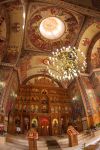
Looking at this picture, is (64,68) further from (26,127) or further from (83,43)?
(26,127)

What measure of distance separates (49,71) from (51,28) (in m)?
3.36

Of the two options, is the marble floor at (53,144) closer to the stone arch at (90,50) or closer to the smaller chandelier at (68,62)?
the smaller chandelier at (68,62)

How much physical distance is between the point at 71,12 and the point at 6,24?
4.20 metres

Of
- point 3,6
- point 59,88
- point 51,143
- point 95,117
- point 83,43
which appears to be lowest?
point 51,143

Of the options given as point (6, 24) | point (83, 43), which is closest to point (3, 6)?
point (6, 24)

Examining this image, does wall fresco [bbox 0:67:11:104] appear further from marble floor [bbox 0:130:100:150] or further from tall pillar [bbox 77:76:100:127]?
tall pillar [bbox 77:76:100:127]

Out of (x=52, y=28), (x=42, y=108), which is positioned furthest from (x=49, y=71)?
(x=42, y=108)

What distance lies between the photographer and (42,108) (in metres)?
19.8

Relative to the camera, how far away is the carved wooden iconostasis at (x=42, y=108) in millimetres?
18906

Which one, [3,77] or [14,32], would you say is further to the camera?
[3,77]

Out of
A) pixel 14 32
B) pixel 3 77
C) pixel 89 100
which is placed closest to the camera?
pixel 14 32

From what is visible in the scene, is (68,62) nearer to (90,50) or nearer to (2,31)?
(2,31)

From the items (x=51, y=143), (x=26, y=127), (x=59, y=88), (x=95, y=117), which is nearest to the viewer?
(x=51, y=143)

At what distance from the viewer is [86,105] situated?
1747 centimetres
